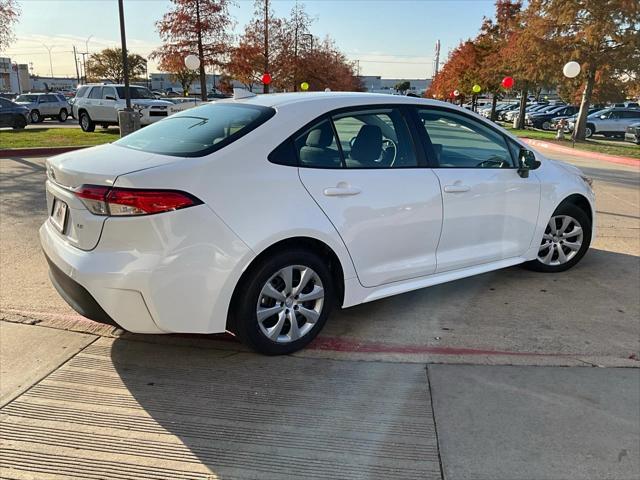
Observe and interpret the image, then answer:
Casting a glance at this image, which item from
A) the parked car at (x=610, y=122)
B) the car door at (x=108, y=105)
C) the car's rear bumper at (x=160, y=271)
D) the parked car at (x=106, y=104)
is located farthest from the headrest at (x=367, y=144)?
the parked car at (x=610, y=122)

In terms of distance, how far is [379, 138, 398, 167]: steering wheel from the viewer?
12.6 ft

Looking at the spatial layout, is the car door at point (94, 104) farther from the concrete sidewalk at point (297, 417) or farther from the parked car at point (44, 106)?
the concrete sidewalk at point (297, 417)

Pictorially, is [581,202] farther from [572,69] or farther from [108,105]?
[108,105]

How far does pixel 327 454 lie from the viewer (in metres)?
2.60

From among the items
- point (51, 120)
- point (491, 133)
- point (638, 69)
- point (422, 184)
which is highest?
point (638, 69)

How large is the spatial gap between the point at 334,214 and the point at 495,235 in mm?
1740

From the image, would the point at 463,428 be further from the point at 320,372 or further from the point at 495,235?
the point at 495,235

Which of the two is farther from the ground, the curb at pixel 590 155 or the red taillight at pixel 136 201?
the red taillight at pixel 136 201

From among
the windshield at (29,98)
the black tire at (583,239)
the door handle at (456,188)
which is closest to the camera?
the door handle at (456,188)

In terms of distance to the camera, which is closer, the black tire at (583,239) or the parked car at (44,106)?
the black tire at (583,239)

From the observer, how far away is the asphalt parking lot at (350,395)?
255 cm

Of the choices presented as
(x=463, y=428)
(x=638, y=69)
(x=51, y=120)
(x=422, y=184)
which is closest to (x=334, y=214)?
(x=422, y=184)

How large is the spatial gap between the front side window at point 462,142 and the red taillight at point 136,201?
6.74 ft

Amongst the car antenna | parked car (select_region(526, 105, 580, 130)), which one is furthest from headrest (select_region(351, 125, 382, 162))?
parked car (select_region(526, 105, 580, 130))
